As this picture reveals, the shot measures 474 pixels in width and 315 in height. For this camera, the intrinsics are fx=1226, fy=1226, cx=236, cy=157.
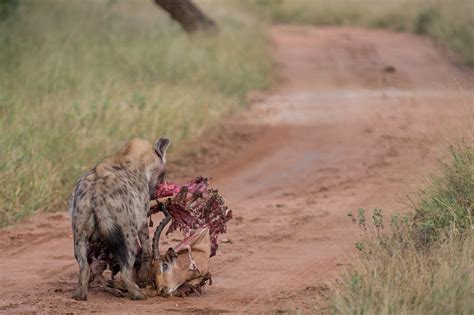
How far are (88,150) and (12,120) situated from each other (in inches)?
30.3

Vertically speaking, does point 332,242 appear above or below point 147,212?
A: below

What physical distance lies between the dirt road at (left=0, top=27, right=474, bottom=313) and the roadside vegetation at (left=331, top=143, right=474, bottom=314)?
0.35 metres

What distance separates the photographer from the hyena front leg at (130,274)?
6812 millimetres

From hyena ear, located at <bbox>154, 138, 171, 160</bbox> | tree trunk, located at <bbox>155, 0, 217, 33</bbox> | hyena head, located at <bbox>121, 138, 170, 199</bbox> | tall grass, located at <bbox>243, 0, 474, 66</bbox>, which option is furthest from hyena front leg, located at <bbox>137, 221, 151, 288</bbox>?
tall grass, located at <bbox>243, 0, 474, 66</bbox>

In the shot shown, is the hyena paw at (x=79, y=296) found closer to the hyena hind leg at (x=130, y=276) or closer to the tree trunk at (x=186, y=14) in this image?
the hyena hind leg at (x=130, y=276)

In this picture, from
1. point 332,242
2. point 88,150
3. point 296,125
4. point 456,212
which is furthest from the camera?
point 296,125

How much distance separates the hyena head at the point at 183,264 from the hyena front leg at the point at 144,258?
0.05 metres

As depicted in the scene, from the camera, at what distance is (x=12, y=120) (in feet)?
37.4

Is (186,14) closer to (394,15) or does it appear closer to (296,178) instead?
(296,178)

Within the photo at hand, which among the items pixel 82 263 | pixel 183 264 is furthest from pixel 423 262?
pixel 82 263

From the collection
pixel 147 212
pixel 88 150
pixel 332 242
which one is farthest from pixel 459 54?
pixel 147 212

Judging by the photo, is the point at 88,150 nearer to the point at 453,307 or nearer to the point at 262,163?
the point at 262,163

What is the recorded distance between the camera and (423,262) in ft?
20.3

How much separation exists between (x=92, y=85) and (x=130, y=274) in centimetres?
736
